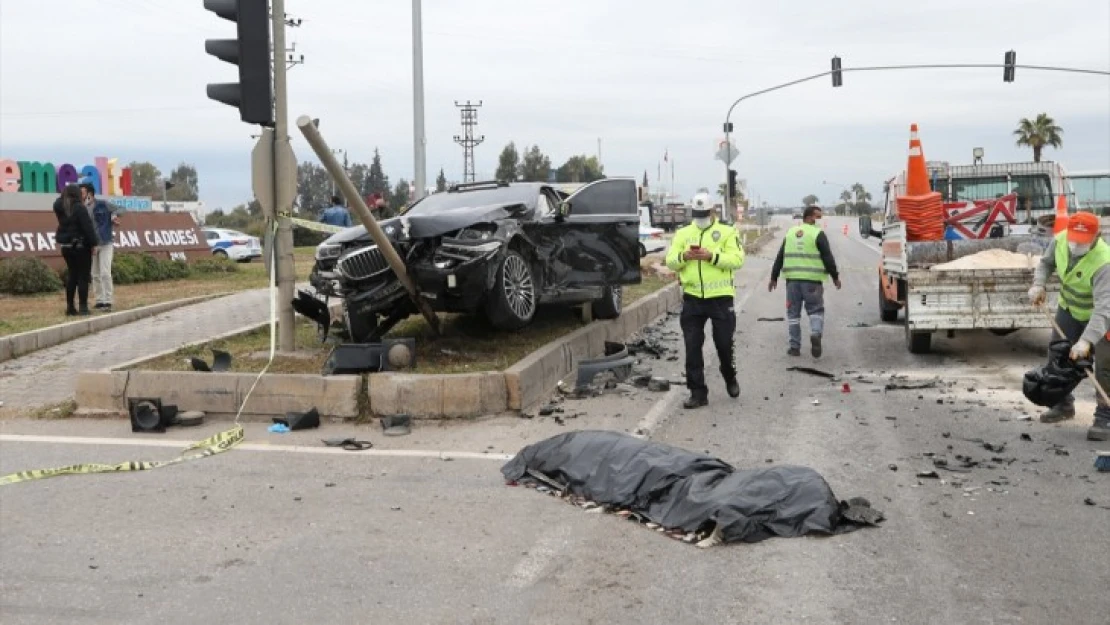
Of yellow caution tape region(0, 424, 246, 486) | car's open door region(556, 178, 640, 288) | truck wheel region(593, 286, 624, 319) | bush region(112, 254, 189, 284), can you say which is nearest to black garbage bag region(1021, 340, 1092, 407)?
car's open door region(556, 178, 640, 288)

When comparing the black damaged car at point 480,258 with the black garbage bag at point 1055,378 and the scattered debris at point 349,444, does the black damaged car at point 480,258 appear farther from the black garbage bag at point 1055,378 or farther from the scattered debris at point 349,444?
the black garbage bag at point 1055,378

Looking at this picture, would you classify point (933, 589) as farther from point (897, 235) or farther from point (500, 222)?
point (897, 235)

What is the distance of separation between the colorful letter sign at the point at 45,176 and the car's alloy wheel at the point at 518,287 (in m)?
22.2

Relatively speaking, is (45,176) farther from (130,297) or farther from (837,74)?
(837,74)

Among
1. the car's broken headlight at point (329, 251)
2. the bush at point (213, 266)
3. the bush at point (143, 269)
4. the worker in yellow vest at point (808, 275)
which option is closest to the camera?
the car's broken headlight at point (329, 251)

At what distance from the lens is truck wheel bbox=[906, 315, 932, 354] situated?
11.9 meters

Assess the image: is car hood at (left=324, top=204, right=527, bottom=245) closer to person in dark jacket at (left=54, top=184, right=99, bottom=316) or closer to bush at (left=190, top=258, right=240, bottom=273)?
person in dark jacket at (left=54, top=184, right=99, bottom=316)

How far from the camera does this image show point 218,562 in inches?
203

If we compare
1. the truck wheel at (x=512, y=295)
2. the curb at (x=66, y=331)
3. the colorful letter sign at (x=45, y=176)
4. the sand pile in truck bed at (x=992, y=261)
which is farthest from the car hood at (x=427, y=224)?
the colorful letter sign at (x=45, y=176)

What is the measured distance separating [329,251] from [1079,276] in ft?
21.2

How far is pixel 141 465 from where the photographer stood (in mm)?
7148

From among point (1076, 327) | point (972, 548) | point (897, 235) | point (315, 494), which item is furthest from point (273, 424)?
point (897, 235)

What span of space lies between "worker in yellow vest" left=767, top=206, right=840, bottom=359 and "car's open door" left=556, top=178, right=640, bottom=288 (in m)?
1.72

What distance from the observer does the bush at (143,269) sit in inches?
742
